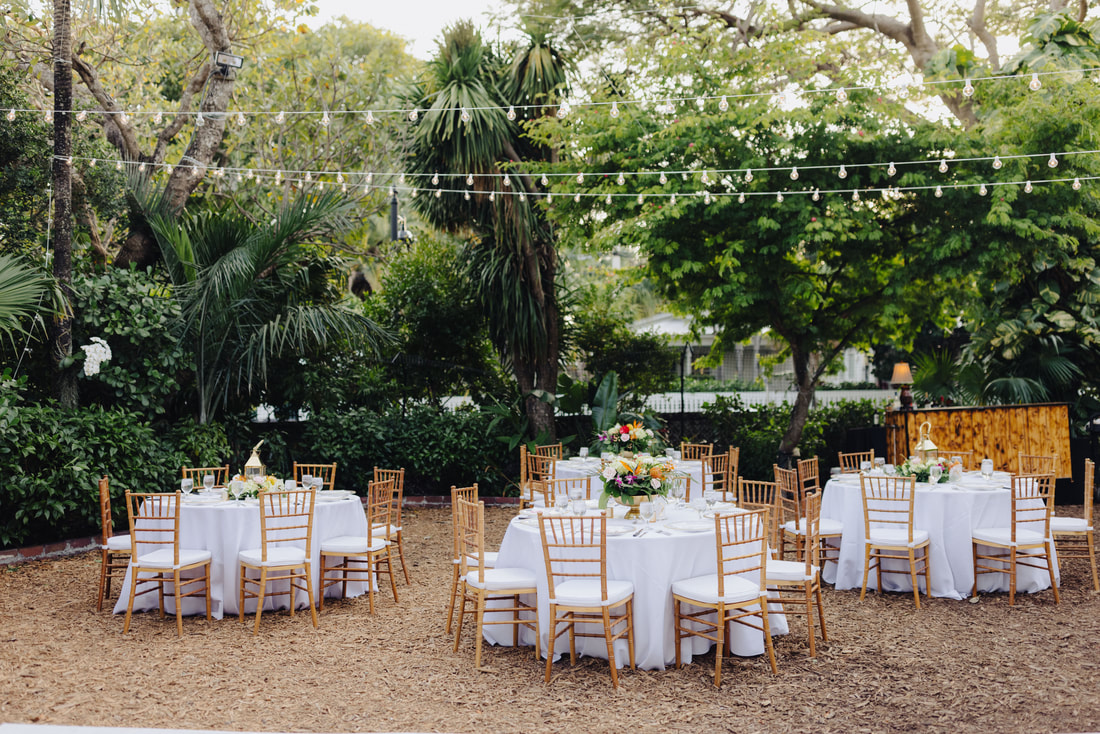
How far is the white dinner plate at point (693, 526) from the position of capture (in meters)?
5.31

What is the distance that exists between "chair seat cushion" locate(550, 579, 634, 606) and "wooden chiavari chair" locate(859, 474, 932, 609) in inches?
103

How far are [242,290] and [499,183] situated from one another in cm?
370

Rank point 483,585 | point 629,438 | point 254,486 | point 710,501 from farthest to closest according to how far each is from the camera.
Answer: point 254,486 < point 629,438 < point 710,501 < point 483,585

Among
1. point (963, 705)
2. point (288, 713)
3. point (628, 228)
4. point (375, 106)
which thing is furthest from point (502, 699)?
point (375, 106)

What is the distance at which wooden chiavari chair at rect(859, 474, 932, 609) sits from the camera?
654 cm

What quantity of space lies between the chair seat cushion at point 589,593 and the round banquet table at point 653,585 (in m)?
0.12

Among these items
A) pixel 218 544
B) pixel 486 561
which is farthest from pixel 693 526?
pixel 218 544

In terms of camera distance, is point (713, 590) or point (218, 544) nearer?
point (713, 590)

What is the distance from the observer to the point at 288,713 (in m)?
4.39

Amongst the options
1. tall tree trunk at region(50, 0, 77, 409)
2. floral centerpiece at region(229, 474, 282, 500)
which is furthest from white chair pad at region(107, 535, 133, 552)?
tall tree trunk at region(50, 0, 77, 409)

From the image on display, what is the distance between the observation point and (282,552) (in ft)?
20.6

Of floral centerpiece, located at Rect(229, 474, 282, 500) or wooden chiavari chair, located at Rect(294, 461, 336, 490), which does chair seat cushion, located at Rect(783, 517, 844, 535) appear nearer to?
wooden chiavari chair, located at Rect(294, 461, 336, 490)

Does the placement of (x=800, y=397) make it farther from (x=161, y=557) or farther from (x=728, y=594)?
(x=161, y=557)

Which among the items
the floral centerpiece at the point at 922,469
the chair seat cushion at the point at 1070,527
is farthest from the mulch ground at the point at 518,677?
the floral centerpiece at the point at 922,469
